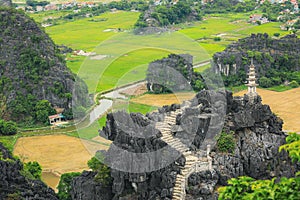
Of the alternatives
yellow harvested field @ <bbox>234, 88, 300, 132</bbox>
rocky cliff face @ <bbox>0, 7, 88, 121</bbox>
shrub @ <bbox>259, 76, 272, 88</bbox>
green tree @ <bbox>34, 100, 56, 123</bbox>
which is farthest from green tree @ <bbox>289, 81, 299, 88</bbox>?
green tree @ <bbox>34, 100, 56, 123</bbox>

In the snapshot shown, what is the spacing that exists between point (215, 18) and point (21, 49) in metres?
72.5

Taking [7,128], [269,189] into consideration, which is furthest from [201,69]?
[269,189]

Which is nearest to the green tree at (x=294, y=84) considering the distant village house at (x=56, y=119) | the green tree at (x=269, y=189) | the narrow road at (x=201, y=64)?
the narrow road at (x=201, y=64)

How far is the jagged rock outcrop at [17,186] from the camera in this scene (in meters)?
27.6

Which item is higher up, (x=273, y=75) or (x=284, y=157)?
(x=284, y=157)

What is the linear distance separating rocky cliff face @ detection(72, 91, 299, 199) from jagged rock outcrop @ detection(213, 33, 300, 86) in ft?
119

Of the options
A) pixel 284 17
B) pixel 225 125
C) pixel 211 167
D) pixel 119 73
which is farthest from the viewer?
pixel 284 17

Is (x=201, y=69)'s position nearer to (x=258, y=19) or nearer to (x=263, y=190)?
(x=258, y=19)

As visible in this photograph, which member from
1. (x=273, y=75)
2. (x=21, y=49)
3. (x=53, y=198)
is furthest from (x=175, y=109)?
(x=273, y=75)

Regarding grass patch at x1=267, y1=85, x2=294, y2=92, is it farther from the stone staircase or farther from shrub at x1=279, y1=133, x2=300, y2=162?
shrub at x1=279, y1=133, x2=300, y2=162

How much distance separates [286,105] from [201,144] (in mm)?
29935

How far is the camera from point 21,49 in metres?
58.9

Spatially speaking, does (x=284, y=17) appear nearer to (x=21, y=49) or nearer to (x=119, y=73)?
(x=119, y=73)

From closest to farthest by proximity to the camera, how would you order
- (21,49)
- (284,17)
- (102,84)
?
(21,49), (102,84), (284,17)
